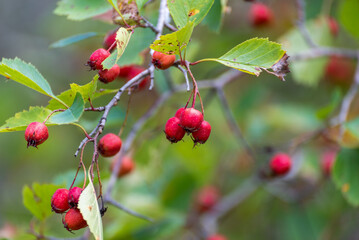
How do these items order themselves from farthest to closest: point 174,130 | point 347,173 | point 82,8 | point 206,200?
point 206,200 < point 347,173 < point 82,8 < point 174,130

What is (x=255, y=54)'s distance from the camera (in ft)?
4.09

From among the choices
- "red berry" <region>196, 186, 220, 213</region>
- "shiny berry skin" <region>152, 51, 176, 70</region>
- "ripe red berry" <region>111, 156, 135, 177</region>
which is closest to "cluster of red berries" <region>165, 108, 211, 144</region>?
"shiny berry skin" <region>152, 51, 176, 70</region>

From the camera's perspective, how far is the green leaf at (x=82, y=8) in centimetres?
161

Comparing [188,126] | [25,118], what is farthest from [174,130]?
[25,118]

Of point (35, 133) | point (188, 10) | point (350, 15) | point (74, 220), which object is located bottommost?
point (350, 15)

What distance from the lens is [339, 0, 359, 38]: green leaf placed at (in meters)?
2.48

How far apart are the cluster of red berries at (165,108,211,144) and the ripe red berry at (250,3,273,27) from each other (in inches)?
76.9

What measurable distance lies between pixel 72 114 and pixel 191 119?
1.07 feet

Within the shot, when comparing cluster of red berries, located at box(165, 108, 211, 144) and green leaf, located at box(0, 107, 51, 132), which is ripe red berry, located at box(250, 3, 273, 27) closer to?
cluster of red berries, located at box(165, 108, 211, 144)

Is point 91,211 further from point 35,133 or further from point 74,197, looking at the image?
point 35,133

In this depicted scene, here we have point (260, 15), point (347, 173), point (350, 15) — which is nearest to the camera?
point (347, 173)

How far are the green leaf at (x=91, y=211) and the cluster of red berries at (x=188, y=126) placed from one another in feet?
0.88

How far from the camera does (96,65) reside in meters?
1.24

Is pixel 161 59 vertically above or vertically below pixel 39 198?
above
